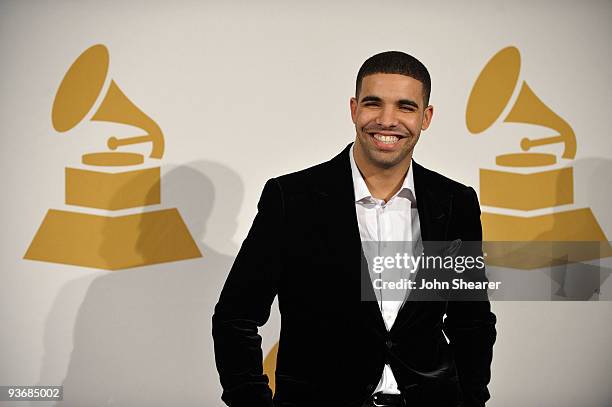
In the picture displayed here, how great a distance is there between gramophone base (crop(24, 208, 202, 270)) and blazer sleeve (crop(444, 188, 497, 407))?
54.0 inches

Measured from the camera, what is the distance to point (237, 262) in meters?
1.62

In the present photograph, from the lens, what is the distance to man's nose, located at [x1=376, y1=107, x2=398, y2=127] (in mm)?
1729

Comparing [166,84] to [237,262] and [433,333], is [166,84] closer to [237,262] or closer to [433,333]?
[237,262]

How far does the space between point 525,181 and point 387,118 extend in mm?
1395

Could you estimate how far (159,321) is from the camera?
2.84 metres

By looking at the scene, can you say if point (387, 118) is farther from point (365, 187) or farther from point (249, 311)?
point (249, 311)

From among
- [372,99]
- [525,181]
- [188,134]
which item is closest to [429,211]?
[372,99]

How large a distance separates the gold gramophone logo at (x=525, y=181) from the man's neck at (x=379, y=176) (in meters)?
1.21

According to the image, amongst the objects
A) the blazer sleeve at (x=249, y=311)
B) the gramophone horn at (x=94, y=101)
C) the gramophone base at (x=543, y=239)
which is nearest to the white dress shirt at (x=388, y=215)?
the blazer sleeve at (x=249, y=311)

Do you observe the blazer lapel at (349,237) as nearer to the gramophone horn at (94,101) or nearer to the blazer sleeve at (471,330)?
the blazer sleeve at (471,330)

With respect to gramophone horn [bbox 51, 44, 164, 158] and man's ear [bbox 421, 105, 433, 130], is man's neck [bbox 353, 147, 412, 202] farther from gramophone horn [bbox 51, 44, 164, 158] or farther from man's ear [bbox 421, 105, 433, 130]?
gramophone horn [bbox 51, 44, 164, 158]

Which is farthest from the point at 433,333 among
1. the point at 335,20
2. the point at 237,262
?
the point at 335,20

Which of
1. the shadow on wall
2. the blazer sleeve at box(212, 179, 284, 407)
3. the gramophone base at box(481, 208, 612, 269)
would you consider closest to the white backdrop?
the shadow on wall

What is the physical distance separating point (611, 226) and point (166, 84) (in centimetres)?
208
